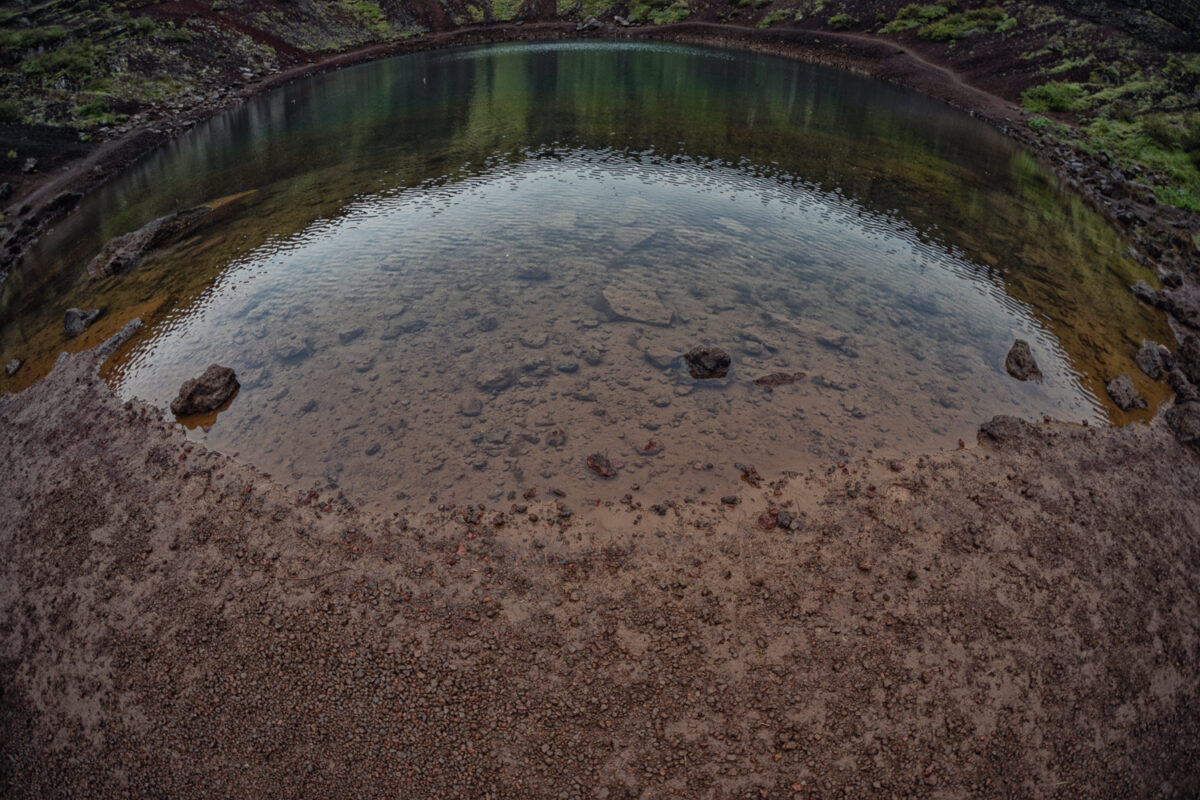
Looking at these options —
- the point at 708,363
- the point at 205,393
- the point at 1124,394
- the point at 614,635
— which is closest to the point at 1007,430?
the point at 1124,394

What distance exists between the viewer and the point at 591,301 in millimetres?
28688

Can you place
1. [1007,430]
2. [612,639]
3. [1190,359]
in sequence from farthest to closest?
[1190,359] → [1007,430] → [612,639]

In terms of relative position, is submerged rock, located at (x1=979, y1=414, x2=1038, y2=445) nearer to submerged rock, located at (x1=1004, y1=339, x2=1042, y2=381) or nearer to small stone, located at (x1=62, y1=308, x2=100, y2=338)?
submerged rock, located at (x1=1004, y1=339, x2=1042, y2=381)

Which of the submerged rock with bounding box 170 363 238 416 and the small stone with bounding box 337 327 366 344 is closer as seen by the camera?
the submerged rock with bounding box 170 363 238 416

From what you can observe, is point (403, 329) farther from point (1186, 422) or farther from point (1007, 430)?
point (1186, 422)

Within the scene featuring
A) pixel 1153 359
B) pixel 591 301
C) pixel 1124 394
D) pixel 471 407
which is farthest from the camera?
pixel 591 301

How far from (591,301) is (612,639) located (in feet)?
59.5

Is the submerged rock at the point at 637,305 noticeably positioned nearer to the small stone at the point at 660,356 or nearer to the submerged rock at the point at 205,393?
the small stone at the point at 660,356

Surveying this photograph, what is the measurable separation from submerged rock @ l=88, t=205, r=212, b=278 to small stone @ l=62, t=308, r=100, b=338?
6.13 m

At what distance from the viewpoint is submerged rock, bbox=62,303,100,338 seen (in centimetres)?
2711

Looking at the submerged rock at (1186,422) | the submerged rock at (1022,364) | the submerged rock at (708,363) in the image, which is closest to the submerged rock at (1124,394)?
the submerged rock at (1186,422)

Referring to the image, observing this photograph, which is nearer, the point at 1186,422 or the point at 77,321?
the point at 1186,422

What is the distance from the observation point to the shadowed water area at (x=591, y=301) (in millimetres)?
20750

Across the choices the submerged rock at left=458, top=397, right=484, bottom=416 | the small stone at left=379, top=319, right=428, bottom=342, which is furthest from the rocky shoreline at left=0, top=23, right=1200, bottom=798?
the small stone at left=379, top=319, right=428, bottom=342
